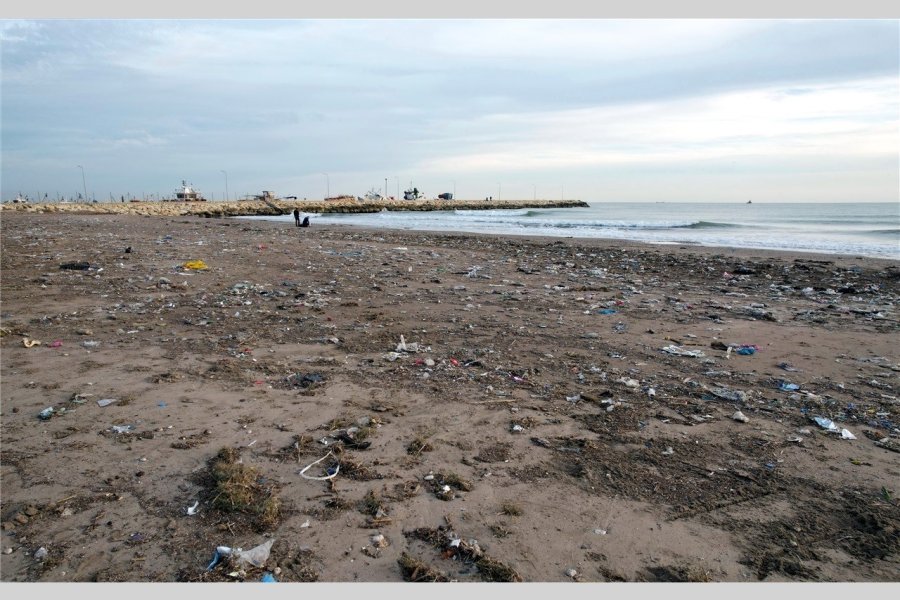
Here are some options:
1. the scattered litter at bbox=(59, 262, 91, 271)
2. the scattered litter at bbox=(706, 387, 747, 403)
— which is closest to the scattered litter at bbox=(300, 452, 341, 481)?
the scattered litter at bbox=(706, 387, 747, 403)

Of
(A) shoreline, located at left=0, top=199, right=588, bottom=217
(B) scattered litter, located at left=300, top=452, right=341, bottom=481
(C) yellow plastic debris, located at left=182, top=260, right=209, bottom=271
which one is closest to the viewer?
(B) scattered litter, located at left=300, top=452, right=341, bottom=481

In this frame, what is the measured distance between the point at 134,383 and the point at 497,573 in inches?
128

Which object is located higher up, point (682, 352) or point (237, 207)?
point (237, 207)

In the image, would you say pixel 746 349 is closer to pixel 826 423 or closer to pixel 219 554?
pixel 826 423

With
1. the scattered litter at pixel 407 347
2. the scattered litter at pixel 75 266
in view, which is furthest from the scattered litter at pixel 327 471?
the scattered litter at pixel 75 266

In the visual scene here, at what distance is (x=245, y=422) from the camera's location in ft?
11.2

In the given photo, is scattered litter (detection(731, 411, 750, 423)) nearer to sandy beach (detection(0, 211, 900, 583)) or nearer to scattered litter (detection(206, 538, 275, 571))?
sandy beach (detection(0, 211, 900, 583))

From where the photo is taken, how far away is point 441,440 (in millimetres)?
3250

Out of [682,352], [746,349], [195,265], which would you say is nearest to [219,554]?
[682,352]

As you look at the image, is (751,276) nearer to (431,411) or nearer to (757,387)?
(757,387)

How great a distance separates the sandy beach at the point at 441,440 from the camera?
228 centimetres

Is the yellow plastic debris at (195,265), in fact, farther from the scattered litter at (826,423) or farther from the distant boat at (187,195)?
the distant boat at (187,195)

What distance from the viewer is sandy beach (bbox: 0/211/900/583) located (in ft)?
7.48

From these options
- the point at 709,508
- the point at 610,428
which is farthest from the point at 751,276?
the point at 709,508
